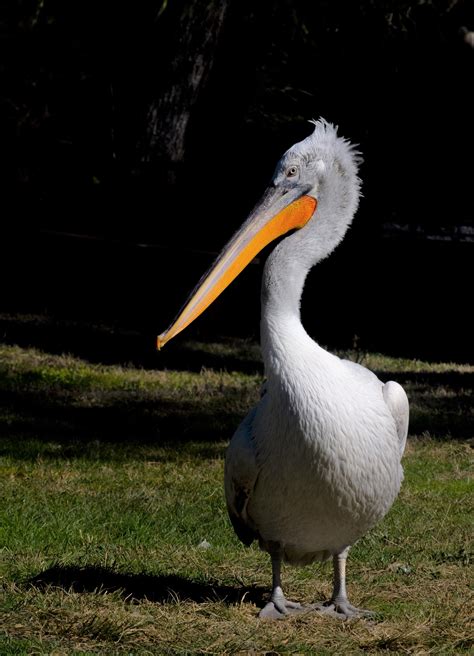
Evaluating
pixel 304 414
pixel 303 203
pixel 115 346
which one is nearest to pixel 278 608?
pixel 304 414

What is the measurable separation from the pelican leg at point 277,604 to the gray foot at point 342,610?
87 millimetres

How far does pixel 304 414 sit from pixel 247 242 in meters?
0.70

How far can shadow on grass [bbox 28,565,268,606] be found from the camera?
4.17 meters

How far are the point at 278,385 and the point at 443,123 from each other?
9.24 meters

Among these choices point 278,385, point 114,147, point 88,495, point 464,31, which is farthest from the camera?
point 114,147

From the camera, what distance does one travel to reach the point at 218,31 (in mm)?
10492

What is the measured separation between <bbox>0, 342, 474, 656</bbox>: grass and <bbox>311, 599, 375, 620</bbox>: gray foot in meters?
0.06

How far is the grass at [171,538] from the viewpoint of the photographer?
3.82 metres

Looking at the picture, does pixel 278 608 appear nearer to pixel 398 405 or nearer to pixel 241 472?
pixel 241 472

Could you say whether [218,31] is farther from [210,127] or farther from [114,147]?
[114,147]

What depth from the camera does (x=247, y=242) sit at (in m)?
4.10

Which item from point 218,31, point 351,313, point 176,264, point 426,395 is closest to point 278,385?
point 426,395

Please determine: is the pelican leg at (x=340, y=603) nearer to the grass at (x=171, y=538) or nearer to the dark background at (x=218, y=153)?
the grass at (x=171, y=538)

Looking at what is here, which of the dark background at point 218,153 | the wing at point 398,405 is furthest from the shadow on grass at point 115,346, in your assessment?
the wing at point 398,405
